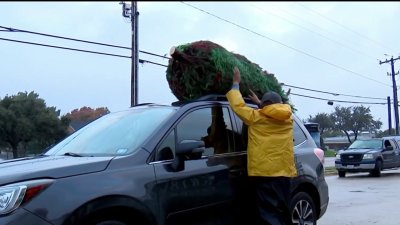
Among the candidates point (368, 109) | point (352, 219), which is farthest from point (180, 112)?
point (368, 109)

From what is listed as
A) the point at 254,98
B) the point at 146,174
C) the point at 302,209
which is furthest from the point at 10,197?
the point at 302,209

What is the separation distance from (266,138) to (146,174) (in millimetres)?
1570

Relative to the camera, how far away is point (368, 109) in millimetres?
94625

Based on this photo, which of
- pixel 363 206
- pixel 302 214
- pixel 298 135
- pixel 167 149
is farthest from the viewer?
pixel 363 206

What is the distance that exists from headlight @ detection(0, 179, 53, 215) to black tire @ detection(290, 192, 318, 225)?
322cm

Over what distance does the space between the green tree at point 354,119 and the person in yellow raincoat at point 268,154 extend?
8959 centimetres

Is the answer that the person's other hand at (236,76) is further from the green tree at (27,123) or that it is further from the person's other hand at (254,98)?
the green tree at (27,123)

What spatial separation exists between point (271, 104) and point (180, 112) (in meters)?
A: 1.12

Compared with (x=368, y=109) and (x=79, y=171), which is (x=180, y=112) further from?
(x=368, y=109)

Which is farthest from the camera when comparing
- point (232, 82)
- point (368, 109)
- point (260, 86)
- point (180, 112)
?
point (368, 109)

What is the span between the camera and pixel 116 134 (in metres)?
5.20

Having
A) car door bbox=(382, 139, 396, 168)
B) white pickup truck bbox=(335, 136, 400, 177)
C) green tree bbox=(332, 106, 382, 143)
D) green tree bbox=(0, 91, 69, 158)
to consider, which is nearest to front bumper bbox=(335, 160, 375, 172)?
Answer: white pickup truck bbox=(335, 136, 400, 177)

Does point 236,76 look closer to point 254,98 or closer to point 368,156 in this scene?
point 254,98

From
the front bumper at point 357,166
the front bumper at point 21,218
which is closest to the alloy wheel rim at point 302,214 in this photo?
the front bumper at point 21,218
